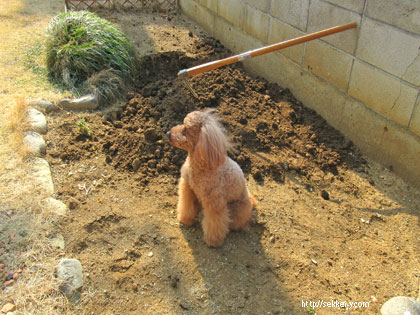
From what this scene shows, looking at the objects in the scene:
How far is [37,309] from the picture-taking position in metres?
2.37

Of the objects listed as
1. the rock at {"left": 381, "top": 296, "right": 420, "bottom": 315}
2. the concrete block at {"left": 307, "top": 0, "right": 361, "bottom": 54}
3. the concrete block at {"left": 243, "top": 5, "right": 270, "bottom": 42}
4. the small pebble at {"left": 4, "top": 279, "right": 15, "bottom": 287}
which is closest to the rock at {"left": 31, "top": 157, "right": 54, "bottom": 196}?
the small pebble at {"left": 4, "top": 279, "right": 15, "bottom": 287}

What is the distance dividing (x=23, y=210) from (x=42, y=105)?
1.73 meters

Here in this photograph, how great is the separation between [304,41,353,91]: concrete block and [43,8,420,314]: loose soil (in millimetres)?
550

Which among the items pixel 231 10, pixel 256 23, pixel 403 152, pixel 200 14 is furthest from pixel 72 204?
pixel 200 14

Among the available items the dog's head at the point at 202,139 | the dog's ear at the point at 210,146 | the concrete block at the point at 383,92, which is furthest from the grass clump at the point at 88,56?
the concrete block at the point at 383,92

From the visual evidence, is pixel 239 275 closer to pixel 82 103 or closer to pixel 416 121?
pixel 416 121

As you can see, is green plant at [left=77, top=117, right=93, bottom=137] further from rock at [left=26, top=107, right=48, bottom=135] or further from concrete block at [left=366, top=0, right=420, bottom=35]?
concrete block at [left=366, top=0, right=420, bottom=35]

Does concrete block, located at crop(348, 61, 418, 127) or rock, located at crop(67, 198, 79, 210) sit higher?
concrete block, located at crop(348, 61, 418, 127)

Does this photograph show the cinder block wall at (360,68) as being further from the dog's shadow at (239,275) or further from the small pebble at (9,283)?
the small pebble at (9,283)

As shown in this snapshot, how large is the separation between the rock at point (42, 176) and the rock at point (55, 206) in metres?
0.12

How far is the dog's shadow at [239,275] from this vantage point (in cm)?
252

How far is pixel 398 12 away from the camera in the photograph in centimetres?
318

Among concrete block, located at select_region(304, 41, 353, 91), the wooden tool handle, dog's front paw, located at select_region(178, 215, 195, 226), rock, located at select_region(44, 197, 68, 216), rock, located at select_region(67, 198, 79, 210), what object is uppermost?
the wooden tool handle

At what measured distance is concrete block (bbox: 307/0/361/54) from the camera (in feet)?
12.1
